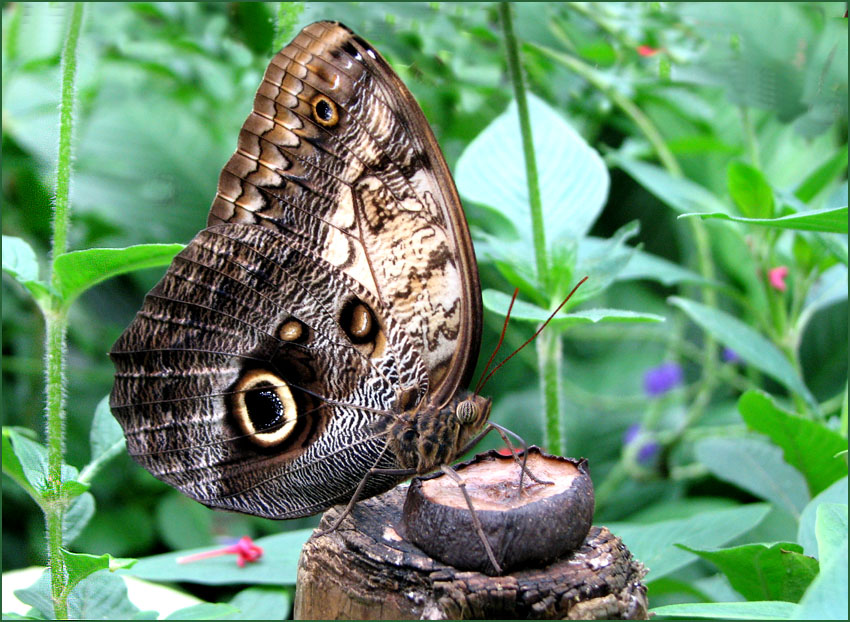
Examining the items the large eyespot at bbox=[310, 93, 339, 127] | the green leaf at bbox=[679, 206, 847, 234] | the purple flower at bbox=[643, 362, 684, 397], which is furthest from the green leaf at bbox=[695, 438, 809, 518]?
the large eyespot at bbox=[310, 93, 339, 127]

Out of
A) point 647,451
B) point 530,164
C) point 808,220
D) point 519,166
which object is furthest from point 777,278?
point 808,220

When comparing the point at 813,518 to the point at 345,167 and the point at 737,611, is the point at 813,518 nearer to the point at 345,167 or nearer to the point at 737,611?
the point at 737,611

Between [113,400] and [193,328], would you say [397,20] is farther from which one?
[113,400]

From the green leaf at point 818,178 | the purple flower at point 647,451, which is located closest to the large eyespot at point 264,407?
the green leaf at point 818,178

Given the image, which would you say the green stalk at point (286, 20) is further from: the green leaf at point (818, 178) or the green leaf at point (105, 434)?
the green leaf at point (818, 178)

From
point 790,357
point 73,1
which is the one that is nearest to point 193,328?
point 73,1
